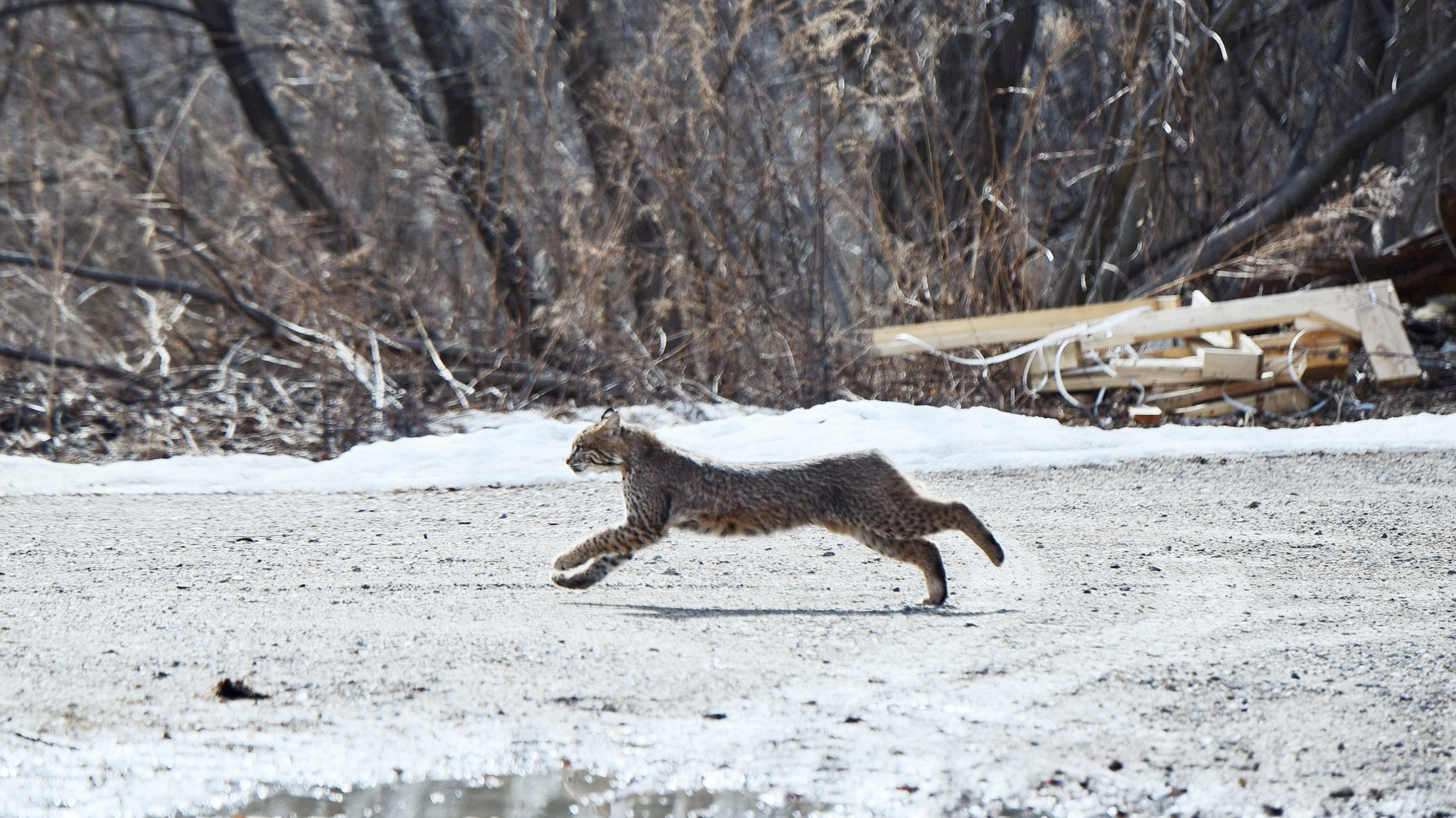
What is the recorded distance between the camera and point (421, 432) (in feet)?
33.9

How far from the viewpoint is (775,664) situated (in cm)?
441

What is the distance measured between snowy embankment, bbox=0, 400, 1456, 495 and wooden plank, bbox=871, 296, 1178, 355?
0.76 metres

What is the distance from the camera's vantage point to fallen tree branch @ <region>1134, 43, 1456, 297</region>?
41.0 ft

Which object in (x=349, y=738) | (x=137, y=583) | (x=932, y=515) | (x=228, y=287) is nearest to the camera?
(x=349, y=738)

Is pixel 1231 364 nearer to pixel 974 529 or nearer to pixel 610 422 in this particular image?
pixel 974 529

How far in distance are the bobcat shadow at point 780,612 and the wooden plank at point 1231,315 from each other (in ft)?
17.9

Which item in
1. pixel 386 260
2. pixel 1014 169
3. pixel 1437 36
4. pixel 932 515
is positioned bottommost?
pixel 932 515

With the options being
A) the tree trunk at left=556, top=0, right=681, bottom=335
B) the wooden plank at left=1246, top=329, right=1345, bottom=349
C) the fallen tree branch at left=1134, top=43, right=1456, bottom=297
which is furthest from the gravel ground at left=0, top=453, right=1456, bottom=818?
the fallen tree branch at left=1134, top=43, right=1456, bottom=297

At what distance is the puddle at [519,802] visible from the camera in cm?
337

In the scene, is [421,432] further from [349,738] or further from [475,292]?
[349,738]

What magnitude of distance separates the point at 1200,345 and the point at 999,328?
154 centimetres

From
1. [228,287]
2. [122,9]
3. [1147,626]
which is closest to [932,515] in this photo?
[1147,626]

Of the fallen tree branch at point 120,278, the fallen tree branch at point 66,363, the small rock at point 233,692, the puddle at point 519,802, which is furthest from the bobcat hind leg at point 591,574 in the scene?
the fallen tree branch at point 120,278

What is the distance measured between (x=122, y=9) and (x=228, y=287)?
1066cm
